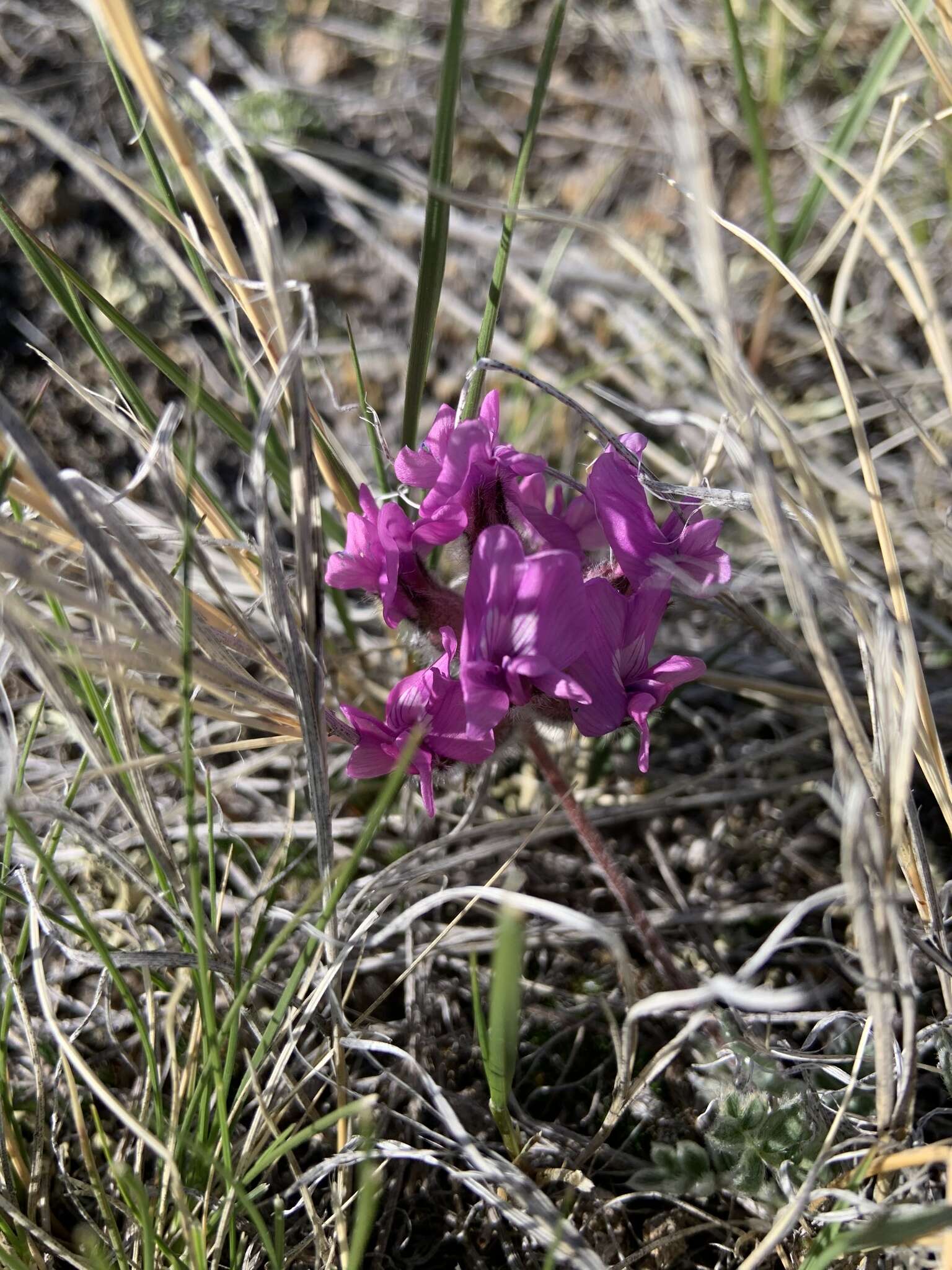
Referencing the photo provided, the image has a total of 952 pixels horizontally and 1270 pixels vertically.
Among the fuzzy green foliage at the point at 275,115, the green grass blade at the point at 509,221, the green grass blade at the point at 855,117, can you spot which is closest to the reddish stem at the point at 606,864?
the green grass blade at the point at 509,221

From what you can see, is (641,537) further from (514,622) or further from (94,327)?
(94,327)

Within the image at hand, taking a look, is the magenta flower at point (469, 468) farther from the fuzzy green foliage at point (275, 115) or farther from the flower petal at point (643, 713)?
the fuzzy green foliage at point (275, 115)

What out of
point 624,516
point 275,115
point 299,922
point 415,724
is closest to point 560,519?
point 624,516

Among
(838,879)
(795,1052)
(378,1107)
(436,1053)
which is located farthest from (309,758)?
(838,879)

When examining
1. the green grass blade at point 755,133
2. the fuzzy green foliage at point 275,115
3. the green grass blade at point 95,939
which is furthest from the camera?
the fuzzy green foliage at point 275,115

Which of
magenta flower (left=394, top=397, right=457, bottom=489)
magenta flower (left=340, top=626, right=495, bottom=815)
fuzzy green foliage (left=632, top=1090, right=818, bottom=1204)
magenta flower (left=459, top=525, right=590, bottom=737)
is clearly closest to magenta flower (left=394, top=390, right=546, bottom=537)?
magenta flower (left=394, top=397, right=457, bottom=489)

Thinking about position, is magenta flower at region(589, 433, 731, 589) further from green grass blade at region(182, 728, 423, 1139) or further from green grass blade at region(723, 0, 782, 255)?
green grass blade at region(723, 0, 782, 255)

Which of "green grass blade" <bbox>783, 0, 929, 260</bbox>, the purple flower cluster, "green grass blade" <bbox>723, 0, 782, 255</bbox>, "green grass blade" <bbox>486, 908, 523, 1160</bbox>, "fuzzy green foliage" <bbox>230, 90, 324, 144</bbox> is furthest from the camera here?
"fuzzy green foliage" <bbox>230, 90, 324, 144</bbox>
